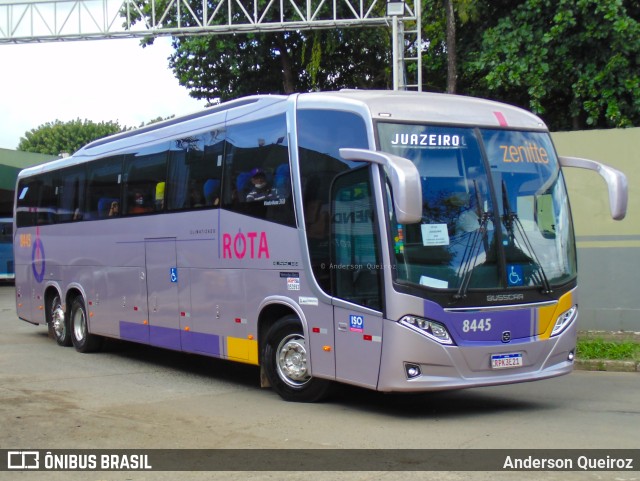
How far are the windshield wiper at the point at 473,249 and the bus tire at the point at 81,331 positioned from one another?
344 inches

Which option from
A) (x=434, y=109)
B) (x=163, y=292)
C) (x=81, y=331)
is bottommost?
(x=81, y=331)

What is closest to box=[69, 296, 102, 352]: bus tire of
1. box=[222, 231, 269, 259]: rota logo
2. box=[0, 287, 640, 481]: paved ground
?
box=[0, 287, 640, 481]: paved ground

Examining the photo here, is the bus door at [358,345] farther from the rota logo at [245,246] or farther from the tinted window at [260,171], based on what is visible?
the rota logo at [245,246]

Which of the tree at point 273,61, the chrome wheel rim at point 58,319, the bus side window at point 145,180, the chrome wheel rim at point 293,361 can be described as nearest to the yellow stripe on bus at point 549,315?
the chrome wheel rim at point 293,361

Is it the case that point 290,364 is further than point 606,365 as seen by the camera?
No

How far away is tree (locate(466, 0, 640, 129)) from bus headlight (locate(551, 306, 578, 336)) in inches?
475

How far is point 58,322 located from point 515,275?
10501mm

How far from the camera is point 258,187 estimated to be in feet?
33.9

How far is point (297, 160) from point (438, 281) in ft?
7.36

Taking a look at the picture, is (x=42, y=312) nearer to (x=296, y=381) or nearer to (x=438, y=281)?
(x=296, y=381)

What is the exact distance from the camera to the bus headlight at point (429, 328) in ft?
27.5

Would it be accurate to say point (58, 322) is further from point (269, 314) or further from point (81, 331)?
point (269, 314)

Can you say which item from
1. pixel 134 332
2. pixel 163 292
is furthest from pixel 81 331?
pixel 163 292

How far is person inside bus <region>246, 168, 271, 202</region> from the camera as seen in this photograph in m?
10.2
